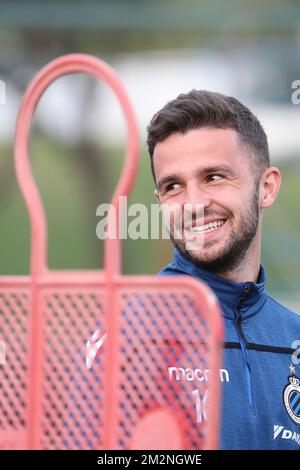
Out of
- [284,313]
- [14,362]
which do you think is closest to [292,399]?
[284,313]

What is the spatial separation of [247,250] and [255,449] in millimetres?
355

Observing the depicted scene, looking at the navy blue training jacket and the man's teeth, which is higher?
the man's teeth

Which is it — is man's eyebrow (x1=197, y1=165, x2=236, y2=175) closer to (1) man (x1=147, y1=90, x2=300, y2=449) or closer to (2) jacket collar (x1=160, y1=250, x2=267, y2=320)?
(1) man (x1=147, y1=90, x2=300, y2=449)

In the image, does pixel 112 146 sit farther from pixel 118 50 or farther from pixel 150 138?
pixel 150 138

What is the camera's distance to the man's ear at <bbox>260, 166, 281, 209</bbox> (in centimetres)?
138

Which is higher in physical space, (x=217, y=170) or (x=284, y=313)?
(x=217, y=170)

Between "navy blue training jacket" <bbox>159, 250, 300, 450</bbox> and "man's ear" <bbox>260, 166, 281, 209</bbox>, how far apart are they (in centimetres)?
16

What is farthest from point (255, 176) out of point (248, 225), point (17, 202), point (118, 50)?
point (17, 202)

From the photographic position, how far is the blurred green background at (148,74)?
19.8ft

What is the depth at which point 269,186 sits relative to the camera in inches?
55.2

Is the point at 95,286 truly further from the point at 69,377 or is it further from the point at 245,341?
the point at 245,341

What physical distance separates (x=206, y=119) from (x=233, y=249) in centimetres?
22

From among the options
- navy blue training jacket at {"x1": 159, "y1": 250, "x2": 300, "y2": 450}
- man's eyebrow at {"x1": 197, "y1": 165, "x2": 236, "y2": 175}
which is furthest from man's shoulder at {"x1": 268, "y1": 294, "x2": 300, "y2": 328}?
man's eyebrow at {"x1": 197, "y1": 165, "x2": 236, "y2": 175}

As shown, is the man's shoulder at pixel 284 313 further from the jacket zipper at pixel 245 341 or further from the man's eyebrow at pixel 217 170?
the man's eyebrow at pixel 217 170
